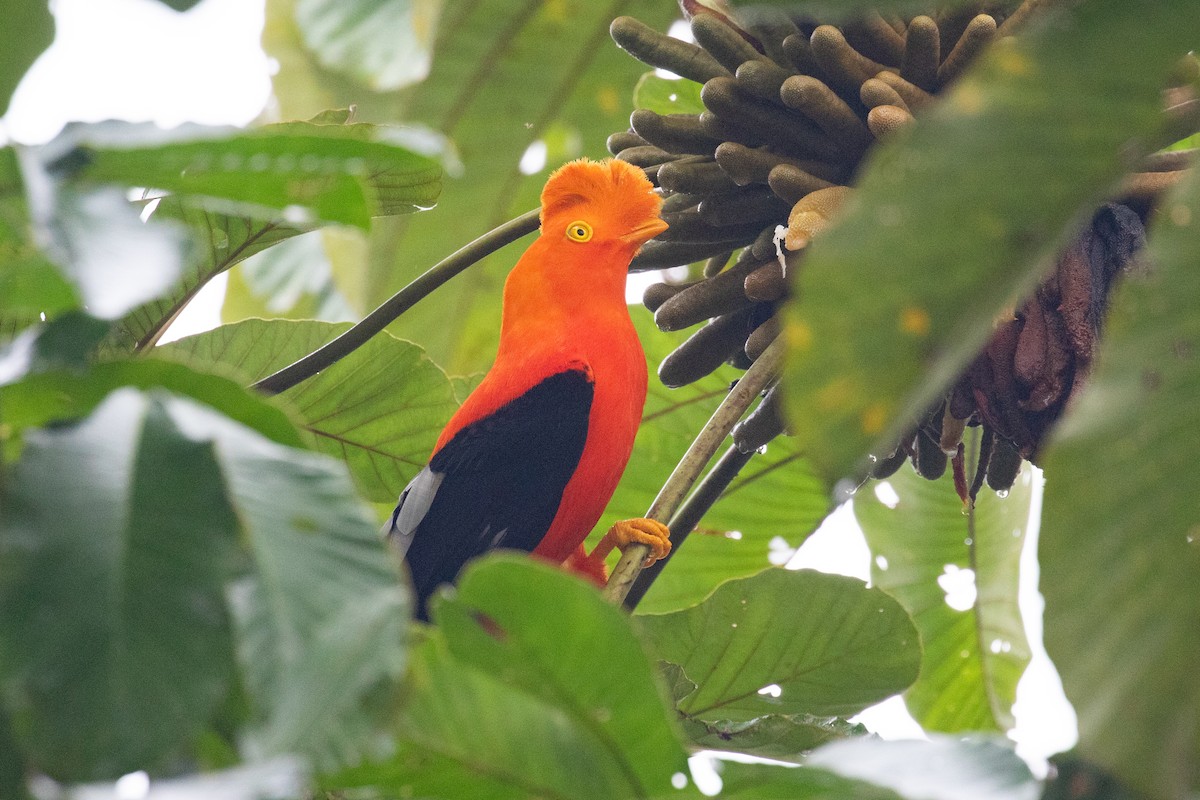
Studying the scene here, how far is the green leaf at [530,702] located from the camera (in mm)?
706

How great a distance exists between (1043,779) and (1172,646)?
0.17 meters

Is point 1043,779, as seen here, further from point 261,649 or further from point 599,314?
point 599,314

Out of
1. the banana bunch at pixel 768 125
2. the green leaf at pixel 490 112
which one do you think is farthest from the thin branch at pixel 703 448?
the green leaf at pixel 490 112

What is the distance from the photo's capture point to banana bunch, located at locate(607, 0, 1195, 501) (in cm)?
128

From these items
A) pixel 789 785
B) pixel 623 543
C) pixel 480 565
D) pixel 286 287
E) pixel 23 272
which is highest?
pixel 23 272

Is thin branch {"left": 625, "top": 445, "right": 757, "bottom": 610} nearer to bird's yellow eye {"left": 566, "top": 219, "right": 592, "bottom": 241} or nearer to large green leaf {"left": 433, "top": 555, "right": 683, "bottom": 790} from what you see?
bird's yellow eye {"left": 566, "top": 219, "right": 592, "bottom": 241}

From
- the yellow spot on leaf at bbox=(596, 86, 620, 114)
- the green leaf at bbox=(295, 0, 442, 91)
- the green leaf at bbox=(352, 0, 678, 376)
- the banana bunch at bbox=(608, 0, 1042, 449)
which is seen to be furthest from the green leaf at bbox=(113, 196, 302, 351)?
the green leaf at bbox=(295, 0, 442, 91)

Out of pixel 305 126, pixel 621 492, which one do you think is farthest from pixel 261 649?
pixel 621 492

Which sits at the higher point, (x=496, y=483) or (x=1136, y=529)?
(x=1136, y=529)

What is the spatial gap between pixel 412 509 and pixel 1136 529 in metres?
1.17

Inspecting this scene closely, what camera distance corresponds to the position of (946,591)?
2205 millimetres

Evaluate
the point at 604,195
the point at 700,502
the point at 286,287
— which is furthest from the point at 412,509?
the point at 286,287

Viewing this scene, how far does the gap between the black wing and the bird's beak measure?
20cm

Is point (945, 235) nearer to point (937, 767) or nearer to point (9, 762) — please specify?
point (937, 767)
